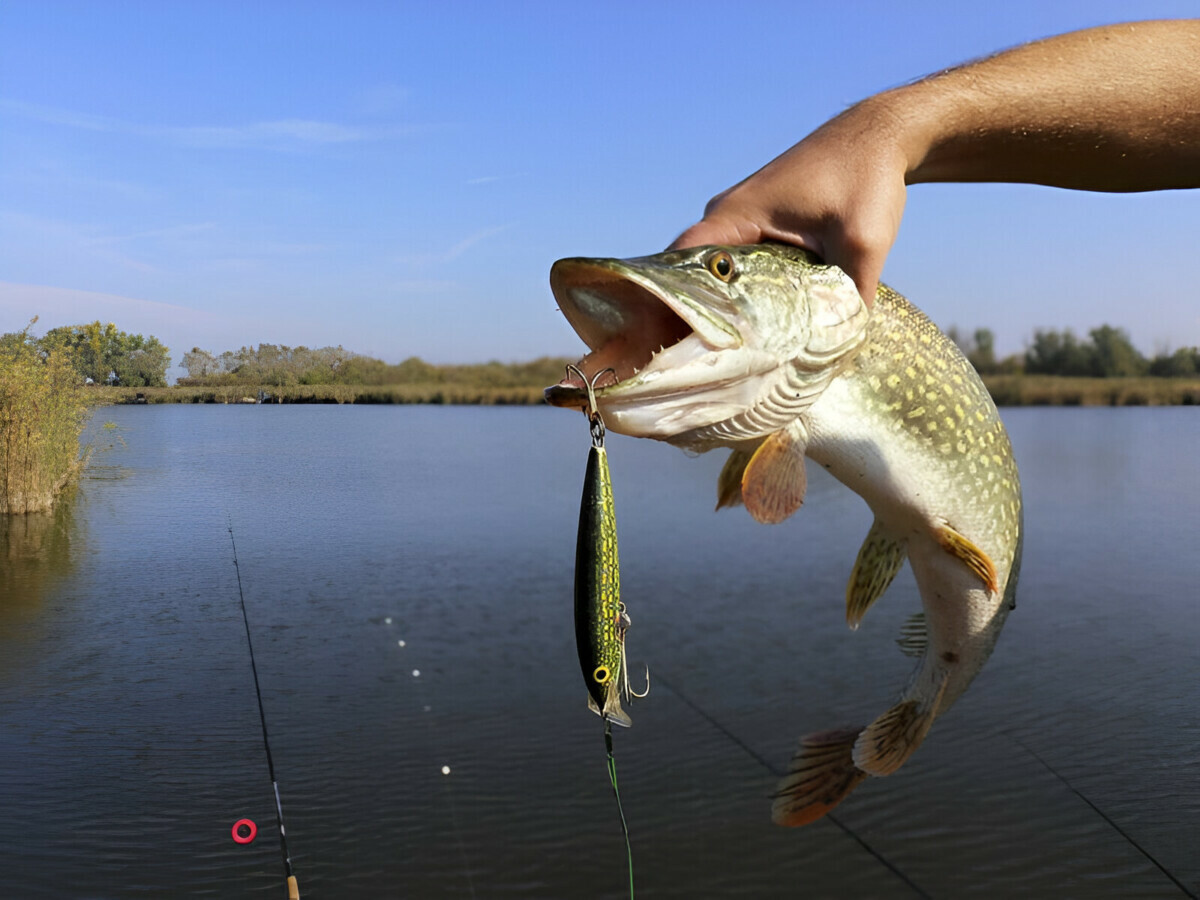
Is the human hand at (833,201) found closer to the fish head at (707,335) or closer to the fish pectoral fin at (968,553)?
the fish head at (707,335)

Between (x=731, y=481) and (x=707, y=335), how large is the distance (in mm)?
497

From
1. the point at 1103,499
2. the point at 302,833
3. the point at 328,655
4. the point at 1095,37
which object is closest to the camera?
the point at 1095,37

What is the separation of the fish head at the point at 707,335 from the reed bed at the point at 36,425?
45.0 ft

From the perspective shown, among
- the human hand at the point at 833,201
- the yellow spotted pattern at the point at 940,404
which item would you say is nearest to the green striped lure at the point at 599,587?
the human hand at the point at 833,201

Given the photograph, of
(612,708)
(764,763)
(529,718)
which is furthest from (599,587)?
(529,718)

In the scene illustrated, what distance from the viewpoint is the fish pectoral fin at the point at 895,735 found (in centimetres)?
197

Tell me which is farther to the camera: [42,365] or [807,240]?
[42,365]

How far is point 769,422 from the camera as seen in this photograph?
149cm

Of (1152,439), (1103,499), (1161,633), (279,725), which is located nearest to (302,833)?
(279,725)

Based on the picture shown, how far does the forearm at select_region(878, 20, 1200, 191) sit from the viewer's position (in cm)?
146

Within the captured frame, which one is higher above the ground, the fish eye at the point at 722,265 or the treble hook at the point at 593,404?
the fish eye at the point at 722,265

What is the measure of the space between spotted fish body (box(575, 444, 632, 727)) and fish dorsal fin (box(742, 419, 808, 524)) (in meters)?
0.32

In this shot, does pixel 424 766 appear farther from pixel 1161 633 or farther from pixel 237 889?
pixel 1161 633

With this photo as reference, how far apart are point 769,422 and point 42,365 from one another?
14.4 metres
